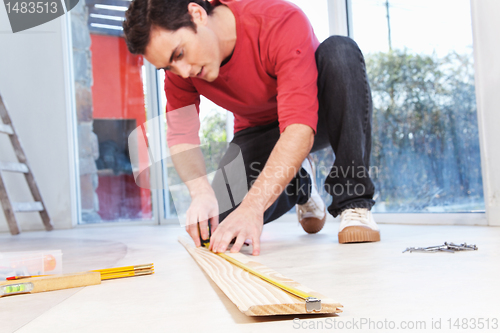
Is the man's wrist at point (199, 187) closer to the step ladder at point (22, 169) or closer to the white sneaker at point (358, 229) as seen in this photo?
the white sneaker at point (358, 229)

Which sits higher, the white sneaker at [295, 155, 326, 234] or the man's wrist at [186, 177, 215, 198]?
the man's wrist at [186, 177, 215, 198]

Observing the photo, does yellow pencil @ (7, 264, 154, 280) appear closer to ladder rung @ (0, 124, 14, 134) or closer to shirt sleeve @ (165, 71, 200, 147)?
shirt sleeve @ (165, 71, 200, 147)

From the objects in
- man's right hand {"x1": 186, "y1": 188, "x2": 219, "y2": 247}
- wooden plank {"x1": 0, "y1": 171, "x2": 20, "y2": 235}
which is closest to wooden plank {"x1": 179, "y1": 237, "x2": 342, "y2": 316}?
man's right hand {"x1": 186, "y1": 188, "x2": 219, "y2": 247}

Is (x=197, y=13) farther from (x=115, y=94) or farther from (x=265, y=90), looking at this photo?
(x=115, y=94)

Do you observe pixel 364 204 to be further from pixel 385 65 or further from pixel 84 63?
pixel 84 63

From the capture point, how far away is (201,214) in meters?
1.24

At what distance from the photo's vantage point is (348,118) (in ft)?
4.30

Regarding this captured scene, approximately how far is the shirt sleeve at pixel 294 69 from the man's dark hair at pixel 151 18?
0.24 m

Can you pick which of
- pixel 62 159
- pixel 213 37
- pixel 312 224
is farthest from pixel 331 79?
pixel 62 159

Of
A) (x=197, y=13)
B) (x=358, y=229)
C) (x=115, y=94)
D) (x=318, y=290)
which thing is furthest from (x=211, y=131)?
(x=318, y=290)

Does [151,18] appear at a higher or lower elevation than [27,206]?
higher

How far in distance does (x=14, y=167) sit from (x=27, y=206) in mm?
295

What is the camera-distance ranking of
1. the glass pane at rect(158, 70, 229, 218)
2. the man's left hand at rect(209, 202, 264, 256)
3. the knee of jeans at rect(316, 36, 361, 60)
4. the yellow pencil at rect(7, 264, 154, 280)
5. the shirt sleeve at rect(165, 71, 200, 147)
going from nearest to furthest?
1. the yellow pencil at rect(7, 264, 154, 280)
2. the man's left hand at rect(209, 202, 264, 256)
3. the knee of jeans at rect(316, 36, 361, 60)
4. the shirt sleeve at rect(165, 71, 200, 147)
5. the glass pane at rect(158, 70, 229, 218)

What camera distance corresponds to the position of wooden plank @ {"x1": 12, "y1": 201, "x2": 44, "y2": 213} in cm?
308
